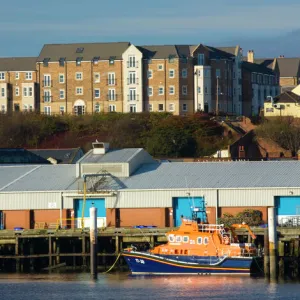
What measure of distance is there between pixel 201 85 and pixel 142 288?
78.0m

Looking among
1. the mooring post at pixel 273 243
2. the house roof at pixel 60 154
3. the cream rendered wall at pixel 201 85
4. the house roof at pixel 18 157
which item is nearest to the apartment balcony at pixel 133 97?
the cream rendered wall at pixel 201 85

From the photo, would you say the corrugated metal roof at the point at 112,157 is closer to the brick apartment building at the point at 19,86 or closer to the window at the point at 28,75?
the brick apartment building at the point at 19,86

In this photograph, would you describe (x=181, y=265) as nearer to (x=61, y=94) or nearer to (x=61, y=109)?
(x=61, y=109)

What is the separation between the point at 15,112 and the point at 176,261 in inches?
2801

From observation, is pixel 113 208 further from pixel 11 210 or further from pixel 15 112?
pixel 15 112

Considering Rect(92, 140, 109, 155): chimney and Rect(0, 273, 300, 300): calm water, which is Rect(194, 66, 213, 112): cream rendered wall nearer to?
Rect(92, 140, 109, 155): chimney

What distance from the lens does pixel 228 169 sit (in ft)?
→ 256

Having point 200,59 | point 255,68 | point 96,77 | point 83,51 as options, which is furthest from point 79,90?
point 255,68

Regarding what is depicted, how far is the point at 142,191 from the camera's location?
244 ft

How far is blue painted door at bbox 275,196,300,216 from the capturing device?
72.5 m

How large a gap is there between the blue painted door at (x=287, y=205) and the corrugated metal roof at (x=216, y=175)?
0.79 metres

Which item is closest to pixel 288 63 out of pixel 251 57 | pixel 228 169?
pixel 251 57

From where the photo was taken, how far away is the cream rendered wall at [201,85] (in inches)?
5448

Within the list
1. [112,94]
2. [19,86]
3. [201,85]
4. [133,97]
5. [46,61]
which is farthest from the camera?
[19,86]
